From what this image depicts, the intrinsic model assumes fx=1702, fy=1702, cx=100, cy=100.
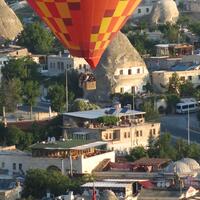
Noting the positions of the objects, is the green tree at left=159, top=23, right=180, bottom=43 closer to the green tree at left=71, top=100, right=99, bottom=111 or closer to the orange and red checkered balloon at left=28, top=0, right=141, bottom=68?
the green tree at left=71, top=100, right=99, bottom=111

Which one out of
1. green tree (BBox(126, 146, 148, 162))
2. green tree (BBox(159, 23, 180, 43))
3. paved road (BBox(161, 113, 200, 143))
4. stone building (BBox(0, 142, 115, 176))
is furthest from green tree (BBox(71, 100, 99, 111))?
green tree (BBox(159, 23, 180, 43))

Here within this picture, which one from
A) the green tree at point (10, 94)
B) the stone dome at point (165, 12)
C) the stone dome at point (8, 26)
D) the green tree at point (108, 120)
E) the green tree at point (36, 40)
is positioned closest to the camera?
the green tree at point (108, 120)

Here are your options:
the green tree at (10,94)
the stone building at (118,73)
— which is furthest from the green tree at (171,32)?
the green tree at (10,94)

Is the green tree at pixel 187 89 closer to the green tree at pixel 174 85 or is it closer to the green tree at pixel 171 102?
the green tree at pixel 174 85

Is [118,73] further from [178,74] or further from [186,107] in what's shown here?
[186,107]

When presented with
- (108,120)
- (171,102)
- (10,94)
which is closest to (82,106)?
(10,94)

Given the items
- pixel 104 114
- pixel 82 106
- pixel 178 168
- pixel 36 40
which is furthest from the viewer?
pixel 36 40
